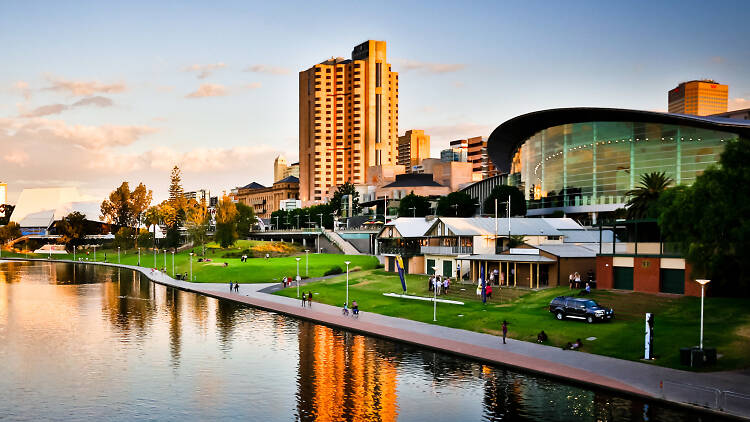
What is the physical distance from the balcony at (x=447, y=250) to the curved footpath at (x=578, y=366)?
75.9 feet

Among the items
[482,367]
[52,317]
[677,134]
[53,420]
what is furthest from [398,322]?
[677,134]

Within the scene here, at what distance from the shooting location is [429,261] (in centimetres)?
8281

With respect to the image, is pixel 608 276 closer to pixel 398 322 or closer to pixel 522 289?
pixel 522 289

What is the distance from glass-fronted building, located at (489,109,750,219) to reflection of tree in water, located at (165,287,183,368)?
256ft

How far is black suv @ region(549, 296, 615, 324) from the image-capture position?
4359 centimetres

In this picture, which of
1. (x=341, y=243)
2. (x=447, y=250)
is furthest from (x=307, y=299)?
(x=341, y=243)

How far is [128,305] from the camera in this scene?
69.2 meters

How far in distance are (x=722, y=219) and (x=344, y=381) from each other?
20.7 metres

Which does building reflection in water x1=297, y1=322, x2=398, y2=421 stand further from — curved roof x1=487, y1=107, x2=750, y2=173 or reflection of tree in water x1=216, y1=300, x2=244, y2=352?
curved roof x1=487, y1=107, x2=750, y2=173

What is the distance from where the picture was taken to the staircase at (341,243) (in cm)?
14452

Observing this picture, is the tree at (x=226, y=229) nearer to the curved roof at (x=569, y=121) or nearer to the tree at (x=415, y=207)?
the tree at (x=415, y=207)

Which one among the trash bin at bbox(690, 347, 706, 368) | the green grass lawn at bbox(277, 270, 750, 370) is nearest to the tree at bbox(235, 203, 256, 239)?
the green grass lawn at bbox(277, 270, 750, 370)

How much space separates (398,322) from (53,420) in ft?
91.8

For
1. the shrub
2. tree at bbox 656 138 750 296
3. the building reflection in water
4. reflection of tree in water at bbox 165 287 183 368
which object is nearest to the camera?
the building reflection in water
